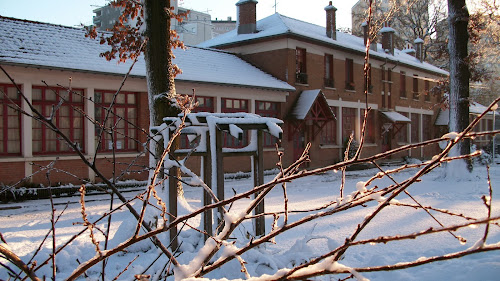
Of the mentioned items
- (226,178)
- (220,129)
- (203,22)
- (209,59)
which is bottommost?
(226,178)

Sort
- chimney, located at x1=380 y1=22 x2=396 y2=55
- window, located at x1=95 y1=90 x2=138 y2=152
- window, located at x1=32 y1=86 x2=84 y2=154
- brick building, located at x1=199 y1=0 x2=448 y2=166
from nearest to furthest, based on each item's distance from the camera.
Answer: window, located at x1=32 y1=86 x2=84 y2=154, window, located at x1=95 y1=90 x2=138 y2=152, brick building, located at x1=199 y1=0 x2=448 y2=166, chimney, located at x1=380 y1=22 x2=396 y2=55

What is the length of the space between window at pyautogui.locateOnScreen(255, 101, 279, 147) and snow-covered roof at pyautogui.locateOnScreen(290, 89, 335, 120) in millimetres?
862

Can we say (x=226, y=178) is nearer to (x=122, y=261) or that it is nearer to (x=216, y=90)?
(x=216, y=90)

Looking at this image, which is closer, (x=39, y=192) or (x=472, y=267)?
(x=472, y=267)

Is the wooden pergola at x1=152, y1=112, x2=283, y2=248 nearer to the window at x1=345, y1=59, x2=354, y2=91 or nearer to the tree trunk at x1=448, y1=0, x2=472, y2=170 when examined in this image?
the tree trunk at x1=448, y1=0, x2=472, y2=170

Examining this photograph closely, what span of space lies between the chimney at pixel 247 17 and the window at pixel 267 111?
484cm

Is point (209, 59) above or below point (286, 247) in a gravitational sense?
above

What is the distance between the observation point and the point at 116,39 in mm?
10852

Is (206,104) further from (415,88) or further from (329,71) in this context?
(415,88)

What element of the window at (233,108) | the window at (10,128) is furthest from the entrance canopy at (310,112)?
the window at (10,128)

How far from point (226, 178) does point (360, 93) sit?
1242 centimetres

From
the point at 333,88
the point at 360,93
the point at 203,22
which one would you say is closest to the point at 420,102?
the point at 360,93

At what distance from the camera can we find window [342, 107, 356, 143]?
1045 inches

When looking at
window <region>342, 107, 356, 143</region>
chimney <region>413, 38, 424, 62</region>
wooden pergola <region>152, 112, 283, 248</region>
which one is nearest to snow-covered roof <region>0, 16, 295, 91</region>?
window <region>342, 107, 356, 143</region>
